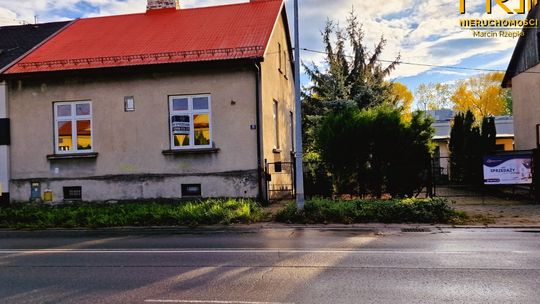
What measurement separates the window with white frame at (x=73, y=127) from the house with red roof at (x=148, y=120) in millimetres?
37

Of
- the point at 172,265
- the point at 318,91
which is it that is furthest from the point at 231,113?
the point at 318,91

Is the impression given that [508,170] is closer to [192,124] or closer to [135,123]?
[192,124]

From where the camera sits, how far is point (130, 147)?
1658 cm

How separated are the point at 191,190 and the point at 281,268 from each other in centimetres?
957

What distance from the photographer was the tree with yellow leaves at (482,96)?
59.3 meters

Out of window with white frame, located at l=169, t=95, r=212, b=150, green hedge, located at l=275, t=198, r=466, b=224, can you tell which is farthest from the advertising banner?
window with white frame, located at l=169, t=95, r=212, b=150

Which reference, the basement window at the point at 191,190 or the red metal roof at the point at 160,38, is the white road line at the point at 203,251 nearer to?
the basement window at the point at 191,190

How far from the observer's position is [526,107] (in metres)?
21.8

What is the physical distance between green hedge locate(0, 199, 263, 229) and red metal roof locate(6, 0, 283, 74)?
17.4 feet

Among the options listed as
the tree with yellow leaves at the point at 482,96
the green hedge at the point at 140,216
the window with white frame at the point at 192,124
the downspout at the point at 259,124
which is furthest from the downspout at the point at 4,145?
the tree with yellow leaves at the point at 482,96

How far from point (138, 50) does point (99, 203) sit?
19.1ft

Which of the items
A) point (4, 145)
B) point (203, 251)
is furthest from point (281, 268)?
point (4, 145)

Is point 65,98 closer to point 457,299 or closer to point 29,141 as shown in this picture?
point 29,141

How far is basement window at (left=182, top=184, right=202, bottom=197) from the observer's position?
16.2 metres
